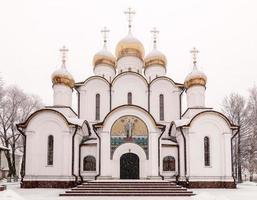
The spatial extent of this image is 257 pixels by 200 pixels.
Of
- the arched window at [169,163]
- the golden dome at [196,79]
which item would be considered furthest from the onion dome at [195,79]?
the arched window at [169,163]

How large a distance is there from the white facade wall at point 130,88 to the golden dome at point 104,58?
2222 mm

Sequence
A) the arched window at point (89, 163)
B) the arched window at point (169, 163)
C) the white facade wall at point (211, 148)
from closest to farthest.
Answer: the white facade wall at point (211, 148), the arched window at point (89, 163), the arched window at point (169, 163)

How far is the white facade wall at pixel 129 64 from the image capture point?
25.9 metres

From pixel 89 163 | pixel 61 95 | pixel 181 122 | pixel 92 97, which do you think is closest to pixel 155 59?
pixel 92 97

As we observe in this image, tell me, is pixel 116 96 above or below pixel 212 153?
above

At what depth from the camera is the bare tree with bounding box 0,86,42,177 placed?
28.9m

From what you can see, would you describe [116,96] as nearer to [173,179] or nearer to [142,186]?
[173,179]

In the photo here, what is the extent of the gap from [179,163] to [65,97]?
7518 millimetres

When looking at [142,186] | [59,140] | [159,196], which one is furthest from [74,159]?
[159,196]

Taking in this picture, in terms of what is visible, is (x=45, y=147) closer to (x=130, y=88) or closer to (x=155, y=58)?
(x=130, y=88)

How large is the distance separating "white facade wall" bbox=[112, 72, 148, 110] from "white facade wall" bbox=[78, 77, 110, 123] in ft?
1.67

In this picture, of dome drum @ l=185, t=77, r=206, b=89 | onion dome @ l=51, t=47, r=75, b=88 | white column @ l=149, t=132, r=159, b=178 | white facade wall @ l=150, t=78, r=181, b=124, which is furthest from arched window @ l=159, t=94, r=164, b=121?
onion dome @ l=51, t=47, r=75, b=88

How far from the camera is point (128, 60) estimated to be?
26.0 meters

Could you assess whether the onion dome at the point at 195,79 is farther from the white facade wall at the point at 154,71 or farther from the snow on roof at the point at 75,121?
the snow on roof at the point at 75,121
